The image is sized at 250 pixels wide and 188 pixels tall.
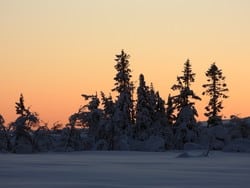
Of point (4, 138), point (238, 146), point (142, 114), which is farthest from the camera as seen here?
point (142, 114)

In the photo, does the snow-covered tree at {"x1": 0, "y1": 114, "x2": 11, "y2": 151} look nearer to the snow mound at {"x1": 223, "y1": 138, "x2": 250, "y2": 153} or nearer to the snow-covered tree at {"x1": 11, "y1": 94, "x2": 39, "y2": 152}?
the snow-covered tree at {"x1": 11, "y1": 94, "x2": 39, "y2": 152}

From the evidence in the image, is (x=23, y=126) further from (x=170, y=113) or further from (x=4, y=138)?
(x=170, y=113)

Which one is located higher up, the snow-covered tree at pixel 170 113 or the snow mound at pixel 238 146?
the snow-covered tree at pixel 170 113

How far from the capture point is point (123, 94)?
174ft

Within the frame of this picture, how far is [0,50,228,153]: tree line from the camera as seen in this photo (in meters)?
49.9

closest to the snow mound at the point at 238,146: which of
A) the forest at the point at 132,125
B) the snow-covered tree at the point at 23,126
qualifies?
the forest at the point at 132,125

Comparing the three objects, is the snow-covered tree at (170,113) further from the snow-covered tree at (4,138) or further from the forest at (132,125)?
the snow-covered tree at (4,138)

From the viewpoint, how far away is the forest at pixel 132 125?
49.7m

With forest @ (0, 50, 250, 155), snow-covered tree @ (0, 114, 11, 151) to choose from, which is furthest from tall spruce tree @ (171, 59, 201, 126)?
snow-covered tree @ (0, 114, 11, 151)

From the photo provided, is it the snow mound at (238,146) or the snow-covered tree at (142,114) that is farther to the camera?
the snow-covered tree at (142,114)

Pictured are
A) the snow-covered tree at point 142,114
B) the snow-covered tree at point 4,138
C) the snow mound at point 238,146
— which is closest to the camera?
the snow mound at point 238,146

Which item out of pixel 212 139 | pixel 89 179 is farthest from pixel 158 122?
pixel 89 179

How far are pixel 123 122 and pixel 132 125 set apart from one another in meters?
1.28

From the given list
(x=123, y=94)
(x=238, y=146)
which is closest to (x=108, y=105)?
(x=123, y=94)
